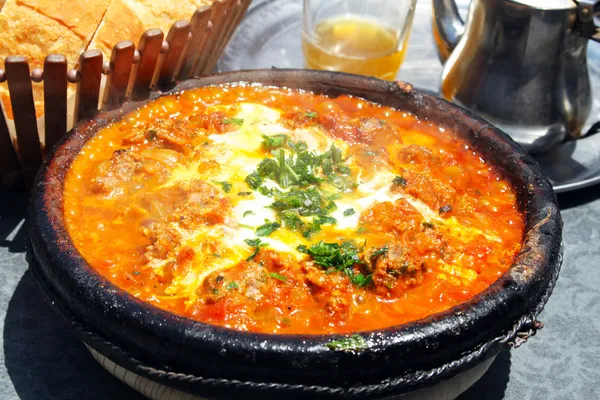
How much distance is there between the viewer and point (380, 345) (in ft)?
8.32

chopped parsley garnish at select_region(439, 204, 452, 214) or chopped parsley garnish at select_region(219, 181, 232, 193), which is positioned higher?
chopped parsley garnish at select_region(439, 204, 452, 214)

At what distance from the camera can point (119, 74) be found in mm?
3834

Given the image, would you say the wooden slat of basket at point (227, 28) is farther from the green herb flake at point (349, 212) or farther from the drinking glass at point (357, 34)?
the green herb flake at point (349, 212)

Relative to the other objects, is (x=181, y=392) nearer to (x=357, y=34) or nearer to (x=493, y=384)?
(x=493, y=384)

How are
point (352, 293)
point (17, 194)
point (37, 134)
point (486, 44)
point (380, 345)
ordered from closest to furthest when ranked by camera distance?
1. point (380, 345)
2. point (352, 293)
3. point (37, 134)
4. point (17, 194)
5. point (486, 44)

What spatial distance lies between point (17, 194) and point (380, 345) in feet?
9.77

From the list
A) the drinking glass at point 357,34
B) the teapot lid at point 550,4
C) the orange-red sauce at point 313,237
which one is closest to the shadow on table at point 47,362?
the orange-red sauce at point 313,237

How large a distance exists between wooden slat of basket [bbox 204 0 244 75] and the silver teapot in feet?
5.72

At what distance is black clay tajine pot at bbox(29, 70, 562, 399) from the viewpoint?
2.51 metres

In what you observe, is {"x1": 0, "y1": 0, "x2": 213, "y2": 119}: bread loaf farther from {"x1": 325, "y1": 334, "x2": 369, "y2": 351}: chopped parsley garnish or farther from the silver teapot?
{"x1": 325, "y1": 334, "x2": 369, "y2": 351}: chopped parsley garnish

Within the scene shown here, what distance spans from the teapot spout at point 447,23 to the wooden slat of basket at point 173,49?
243 cm

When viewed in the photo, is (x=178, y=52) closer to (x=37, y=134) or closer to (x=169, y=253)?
(x=37, y=134)

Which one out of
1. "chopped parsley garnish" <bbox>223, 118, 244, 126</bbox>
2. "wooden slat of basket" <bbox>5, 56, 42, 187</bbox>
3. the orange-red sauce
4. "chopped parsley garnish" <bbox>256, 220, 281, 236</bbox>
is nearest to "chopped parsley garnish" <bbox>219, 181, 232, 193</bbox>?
the orange-red sauce

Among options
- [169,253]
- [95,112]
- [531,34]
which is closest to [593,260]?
[531,34]
